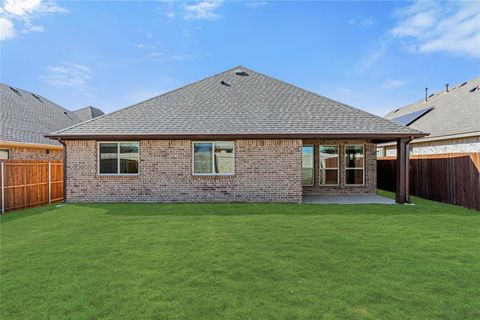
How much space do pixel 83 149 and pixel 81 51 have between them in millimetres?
6895

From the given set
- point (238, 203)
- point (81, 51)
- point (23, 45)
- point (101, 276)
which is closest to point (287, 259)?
point (101, 276)

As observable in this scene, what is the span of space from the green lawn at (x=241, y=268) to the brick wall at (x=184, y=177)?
3.08m

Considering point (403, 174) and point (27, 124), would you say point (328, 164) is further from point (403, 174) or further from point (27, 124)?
point (27, 124)

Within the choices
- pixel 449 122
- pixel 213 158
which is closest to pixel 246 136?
pixel 213 158

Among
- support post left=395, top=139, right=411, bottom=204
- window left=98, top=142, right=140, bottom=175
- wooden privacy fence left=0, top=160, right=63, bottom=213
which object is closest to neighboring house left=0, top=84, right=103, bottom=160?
wooden privacy fence left=0, top=160, right=63, bottom=213

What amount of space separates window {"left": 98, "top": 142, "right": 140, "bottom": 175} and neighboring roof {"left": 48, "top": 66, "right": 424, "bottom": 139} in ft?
2.21

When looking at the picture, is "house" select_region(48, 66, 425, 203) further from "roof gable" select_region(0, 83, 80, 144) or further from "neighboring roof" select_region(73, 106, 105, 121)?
"neighboring roof" select_region(73, 106, 105, 121)

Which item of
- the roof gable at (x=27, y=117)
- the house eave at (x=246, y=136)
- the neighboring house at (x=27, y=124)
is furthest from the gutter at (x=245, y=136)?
the roof gable at (x=27, y=117)

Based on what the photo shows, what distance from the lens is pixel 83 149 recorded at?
39.1ft

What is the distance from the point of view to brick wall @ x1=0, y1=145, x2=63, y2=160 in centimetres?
1370

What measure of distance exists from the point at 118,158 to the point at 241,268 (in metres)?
9.01

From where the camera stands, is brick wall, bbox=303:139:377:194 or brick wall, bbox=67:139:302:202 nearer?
brick wall, bbox=67:139:302:202

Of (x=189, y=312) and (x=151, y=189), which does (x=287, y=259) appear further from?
(x=151, y=189)

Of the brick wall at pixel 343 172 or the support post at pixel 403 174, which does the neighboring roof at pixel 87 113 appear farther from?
the support post at pixel 403 174
